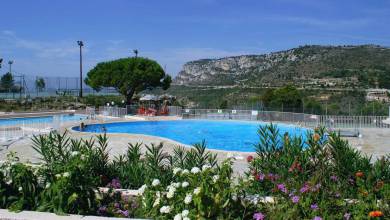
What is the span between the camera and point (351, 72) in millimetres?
53000

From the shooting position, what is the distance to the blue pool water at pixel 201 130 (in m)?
19.5

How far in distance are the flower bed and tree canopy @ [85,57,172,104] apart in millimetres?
26261

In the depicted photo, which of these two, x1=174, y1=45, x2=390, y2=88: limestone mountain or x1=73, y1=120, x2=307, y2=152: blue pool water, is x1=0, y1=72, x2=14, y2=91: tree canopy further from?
x1=174, y1=45, x2=390, y2=88: limestone mountain

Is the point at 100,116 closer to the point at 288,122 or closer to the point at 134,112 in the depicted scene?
the point at 134,112

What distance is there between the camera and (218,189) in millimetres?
3904

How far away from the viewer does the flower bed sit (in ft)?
12.7

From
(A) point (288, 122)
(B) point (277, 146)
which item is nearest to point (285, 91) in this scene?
(A) point (288, 122)

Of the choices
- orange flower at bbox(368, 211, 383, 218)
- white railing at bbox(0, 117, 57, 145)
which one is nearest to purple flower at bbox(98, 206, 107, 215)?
orange flower at bbox(368, 211, 383, 218)

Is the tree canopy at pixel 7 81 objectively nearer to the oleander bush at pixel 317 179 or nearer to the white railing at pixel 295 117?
the white railing at pixel 295 117

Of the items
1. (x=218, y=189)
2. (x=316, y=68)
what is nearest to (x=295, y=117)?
(x=218, y=189)

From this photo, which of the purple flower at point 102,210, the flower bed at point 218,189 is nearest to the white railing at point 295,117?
the flower bed at point 218,189

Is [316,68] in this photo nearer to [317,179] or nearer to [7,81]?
[7,81]

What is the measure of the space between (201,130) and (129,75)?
34.8 ft

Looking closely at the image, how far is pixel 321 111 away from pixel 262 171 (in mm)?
16623
